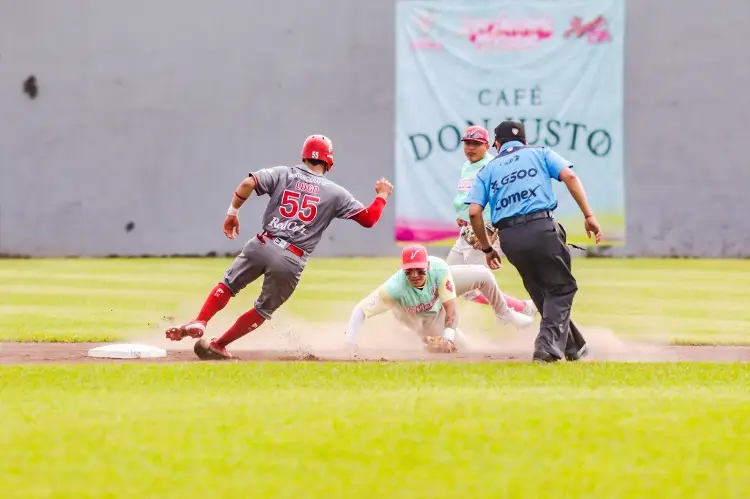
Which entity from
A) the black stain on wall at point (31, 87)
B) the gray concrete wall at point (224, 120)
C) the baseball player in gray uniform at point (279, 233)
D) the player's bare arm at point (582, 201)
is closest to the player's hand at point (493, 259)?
the player's bare arm at point (582, 201)

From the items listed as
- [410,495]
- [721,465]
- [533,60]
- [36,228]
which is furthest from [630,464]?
[36,228]

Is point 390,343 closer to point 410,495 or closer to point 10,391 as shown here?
point 10,391

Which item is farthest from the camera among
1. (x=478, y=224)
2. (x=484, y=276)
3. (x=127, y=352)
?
(x=484, y=276)

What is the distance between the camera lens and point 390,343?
37.3 feet

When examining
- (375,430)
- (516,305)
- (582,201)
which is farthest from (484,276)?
(375,430)

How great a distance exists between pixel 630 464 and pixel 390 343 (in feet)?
19.0

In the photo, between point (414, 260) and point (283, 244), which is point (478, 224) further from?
point (283, 244)

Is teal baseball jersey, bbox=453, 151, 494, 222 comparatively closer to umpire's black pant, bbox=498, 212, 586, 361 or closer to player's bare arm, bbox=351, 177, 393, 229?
player's bare arm, bbox=351, 177, 393, 229

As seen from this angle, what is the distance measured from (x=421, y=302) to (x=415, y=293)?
0.11 m

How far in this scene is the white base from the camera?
9852mm

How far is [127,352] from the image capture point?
9859 mm

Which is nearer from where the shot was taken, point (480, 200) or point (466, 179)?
point (480, 200)

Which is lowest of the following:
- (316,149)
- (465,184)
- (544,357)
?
(544,357)

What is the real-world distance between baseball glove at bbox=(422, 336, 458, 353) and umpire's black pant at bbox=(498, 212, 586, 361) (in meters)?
1.10
